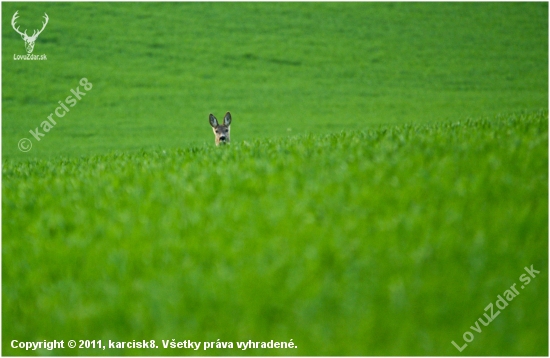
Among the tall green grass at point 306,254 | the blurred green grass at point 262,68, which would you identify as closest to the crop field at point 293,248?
the tall green grass at point 306,254

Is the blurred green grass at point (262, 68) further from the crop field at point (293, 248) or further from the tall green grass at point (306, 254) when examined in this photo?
the tall green grass at point (306, 254)

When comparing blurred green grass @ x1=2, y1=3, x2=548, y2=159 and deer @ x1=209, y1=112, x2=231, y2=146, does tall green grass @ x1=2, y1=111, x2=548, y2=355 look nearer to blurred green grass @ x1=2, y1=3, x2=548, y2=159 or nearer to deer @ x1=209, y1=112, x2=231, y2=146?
deer @ x1=209, y1=112, x2=231, y2=146

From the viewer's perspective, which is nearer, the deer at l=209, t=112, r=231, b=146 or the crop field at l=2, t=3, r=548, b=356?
the crop field at l=2, t=3, r=548, b=356

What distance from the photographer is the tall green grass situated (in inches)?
206

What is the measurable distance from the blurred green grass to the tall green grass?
85.0ft

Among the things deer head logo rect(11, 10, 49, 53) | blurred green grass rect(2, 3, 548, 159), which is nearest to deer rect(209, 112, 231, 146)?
blurred green grass rect(2, 3, 548, 159)

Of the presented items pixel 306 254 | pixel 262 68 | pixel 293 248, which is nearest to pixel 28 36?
pixel 262 68

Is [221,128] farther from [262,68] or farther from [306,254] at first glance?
[262,68]

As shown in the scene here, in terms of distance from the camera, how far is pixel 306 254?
616cm

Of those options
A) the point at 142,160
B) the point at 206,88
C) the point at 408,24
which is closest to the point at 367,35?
the point at 408,24

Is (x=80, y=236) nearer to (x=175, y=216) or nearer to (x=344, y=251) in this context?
(x=175, y=216)

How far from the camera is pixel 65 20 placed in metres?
54.9

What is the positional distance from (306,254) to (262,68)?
148ft

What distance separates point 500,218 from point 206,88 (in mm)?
41382
